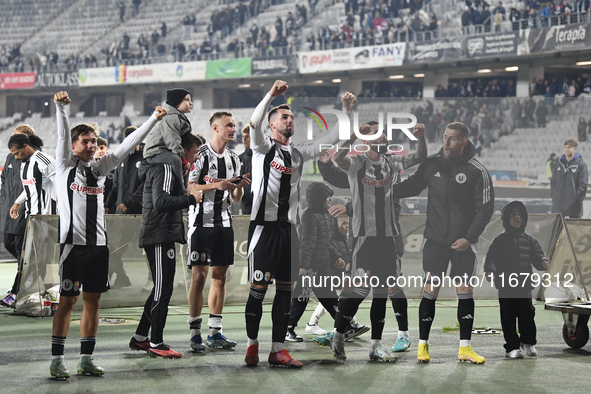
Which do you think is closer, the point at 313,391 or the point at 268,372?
the point at 313,391

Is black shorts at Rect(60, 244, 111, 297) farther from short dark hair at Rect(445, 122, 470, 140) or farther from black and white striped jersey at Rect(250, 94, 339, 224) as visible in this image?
short dark hair at Rect(445, 122, 470, 140)

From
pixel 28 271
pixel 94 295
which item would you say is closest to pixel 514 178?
pixel 94 295

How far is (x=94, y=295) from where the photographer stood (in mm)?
5516

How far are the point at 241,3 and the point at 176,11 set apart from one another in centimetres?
523

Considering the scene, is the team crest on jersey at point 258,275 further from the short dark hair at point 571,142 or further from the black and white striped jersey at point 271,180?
the short dark hair at point 571,142

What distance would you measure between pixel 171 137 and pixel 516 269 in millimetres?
3198

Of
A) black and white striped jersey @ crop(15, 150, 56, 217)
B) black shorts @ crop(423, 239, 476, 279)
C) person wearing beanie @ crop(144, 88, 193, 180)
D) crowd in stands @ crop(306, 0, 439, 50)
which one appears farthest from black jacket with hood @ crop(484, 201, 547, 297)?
crowd in stands @ crop(306, 0, 439, 50)

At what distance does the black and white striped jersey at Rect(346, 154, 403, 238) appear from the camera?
6344mm

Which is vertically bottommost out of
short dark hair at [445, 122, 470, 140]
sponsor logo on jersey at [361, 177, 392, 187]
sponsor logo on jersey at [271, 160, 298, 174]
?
sponsor logo on jersey at [361, 177, 392, 187]

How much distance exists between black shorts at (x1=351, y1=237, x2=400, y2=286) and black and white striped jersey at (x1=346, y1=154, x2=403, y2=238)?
60 mm

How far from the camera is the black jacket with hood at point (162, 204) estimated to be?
597 centimetres

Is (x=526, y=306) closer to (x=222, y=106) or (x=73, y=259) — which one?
(x=73, y=259)

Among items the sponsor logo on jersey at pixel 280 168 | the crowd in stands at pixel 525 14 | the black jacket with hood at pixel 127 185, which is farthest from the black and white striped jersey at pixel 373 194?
the crowd in stands at pixel 525 14

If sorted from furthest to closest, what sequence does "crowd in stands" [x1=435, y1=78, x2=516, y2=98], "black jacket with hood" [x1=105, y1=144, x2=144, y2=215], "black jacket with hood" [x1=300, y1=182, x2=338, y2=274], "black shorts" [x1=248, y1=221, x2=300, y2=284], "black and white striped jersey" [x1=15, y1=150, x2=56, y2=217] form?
"crowd in stands" [x1=435, y1=78, x2=516, y2=98] < "black jacket with hood" [x1=105, y1=144, x2=144, y2=215] < "black and white striped jersey" [x1=15, y1=150, x2=56, y2=217] < "black jacket with hood" [x1=300, y1=182, x2=338, y2=274] < "black shorts" [x1=248, y1=221, x2=300, y2=284]
